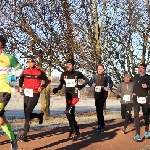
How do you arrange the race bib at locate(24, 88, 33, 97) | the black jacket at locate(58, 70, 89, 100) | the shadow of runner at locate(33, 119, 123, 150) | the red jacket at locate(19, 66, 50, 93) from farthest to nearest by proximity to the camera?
the black jacket at locate(58, 70, 89, 100) → the red jacket at locate(19, 66, 50, 93) → the race bib at locate(24, 88, 33, 97) → the shadow of runner at locate(33, 119, 123, 150)

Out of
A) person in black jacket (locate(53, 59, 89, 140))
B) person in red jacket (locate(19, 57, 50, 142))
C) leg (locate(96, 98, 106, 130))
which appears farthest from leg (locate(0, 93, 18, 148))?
leg (locate(96, 98, 106, 130))

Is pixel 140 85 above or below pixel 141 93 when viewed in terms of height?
above

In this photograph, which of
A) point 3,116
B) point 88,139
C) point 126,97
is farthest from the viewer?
point 126,97

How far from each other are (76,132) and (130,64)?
15190 mm

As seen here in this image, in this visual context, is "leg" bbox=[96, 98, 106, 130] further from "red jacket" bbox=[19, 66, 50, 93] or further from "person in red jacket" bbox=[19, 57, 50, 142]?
"red jacket" bbox=[19, 66, 50, 93]

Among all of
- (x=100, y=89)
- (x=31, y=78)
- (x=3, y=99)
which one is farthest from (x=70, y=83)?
(x=3, y=99)

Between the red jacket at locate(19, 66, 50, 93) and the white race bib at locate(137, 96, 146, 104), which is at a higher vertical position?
the red jacket at locate(19, 66, 50, 93)

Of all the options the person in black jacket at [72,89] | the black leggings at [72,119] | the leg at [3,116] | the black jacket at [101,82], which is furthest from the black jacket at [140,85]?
the leg at [3,116]

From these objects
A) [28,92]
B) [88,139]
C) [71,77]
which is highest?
[71,77]

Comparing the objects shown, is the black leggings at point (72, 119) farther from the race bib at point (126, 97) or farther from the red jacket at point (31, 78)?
the race bib at point (126, 97)

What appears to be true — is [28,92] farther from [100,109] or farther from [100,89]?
[100,109]

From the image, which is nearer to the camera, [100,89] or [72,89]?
[72,89]

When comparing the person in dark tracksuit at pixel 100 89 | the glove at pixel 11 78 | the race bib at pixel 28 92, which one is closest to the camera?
the glove at pixel 11 78

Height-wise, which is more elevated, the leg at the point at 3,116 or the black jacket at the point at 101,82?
the black jacket at the point at 101,82
